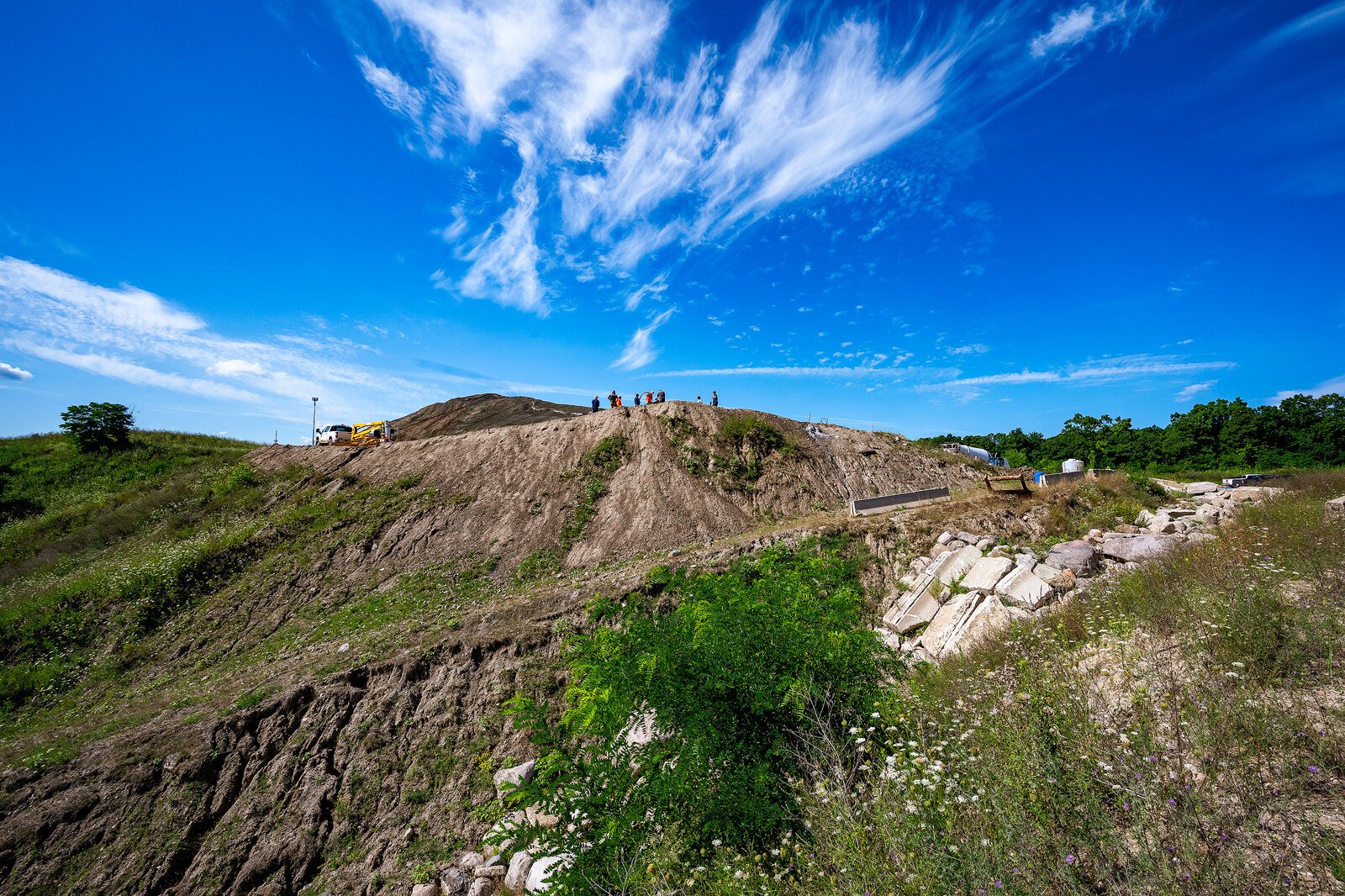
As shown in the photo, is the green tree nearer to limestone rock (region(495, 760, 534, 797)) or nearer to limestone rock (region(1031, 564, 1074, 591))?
limestone rock (region(495, 760, 534, 797))

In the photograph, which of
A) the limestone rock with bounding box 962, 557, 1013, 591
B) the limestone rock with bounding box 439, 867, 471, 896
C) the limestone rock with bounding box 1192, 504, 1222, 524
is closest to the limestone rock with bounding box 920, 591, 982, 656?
the limestone rock with bounding box 962, 557, 1013, 591

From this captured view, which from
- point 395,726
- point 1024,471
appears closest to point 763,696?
point 395,726

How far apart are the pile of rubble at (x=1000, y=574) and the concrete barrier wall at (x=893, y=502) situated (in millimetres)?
3810

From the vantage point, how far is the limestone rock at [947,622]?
476 inches

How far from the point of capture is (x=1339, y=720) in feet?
14.7

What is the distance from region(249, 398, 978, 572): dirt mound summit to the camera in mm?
21625

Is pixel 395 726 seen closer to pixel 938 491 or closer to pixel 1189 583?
pixel 1189 583

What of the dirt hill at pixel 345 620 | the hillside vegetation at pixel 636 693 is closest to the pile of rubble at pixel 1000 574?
the hillside vegetation at pixel 636 693

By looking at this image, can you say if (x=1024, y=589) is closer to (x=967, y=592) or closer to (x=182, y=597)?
(x=967, y=592)

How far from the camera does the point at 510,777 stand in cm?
1055

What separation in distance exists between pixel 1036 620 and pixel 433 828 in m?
11.7

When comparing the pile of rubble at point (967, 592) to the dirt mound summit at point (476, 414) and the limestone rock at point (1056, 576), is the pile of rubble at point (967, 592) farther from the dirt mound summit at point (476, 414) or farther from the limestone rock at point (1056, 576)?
the dirt mound summit at point (476, 414)

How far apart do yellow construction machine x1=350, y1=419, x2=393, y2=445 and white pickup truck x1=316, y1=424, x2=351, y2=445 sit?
1.22 meters

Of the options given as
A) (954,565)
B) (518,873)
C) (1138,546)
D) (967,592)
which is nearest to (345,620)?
(518,873)
